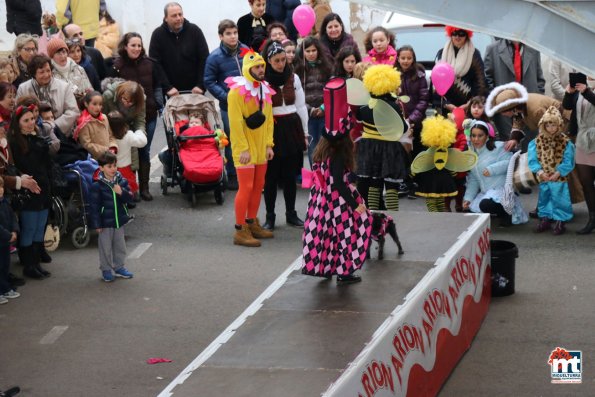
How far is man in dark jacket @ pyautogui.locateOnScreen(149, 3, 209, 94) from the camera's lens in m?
15.2

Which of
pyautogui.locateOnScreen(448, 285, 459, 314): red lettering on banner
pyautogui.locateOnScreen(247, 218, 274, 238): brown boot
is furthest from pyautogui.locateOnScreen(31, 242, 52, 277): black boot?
pyautogui.locateOnScreen(448, 285, 459, 314): red lettering on banner

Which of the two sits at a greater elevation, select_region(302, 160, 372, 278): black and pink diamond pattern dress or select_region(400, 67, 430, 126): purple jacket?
select_region(400, 67, 430, 126): purple jacket

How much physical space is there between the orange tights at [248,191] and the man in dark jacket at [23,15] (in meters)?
6.08

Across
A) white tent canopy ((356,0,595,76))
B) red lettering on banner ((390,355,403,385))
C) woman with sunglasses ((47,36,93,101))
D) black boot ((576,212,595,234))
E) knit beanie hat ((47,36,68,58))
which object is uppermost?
white tent canopy ((356,0,595,76))

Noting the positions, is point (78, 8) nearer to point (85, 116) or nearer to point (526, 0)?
point (85, 116)

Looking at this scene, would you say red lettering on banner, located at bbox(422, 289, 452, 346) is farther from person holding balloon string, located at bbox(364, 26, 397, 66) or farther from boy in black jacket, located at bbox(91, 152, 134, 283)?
person holding balloon string, located at bbox(364, 26, 397, 66)

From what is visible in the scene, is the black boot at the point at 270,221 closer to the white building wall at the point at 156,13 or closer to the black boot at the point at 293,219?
the black boot at the point at 293,219

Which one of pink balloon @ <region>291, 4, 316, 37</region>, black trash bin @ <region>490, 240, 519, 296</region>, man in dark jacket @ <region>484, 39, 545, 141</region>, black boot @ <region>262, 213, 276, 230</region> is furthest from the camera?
man in dark jacket @ <region>484, 39, 545, 141</region>

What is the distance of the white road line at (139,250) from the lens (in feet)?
40.2

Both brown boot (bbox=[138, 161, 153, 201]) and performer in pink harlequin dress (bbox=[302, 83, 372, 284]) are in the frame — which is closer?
performer in pink harlequin dress (bbox=[302, 83, 372, 284])

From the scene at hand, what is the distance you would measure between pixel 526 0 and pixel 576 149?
21.4 ft

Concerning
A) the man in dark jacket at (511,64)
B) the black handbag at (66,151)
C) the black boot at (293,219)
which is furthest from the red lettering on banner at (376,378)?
the man in dark jacket at (511,64)

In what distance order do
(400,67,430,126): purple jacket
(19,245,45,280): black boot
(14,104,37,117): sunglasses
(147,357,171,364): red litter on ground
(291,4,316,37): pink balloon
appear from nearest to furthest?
(147,357,171,364): red litter on ground, (14,104,37,117): sunglasses, (19,245,45,280): black boot, (400,67,430,126): purple jacket, (291,4,316,37): pink balloon

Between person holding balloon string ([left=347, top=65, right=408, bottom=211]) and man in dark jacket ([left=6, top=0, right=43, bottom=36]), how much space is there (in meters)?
6.71
